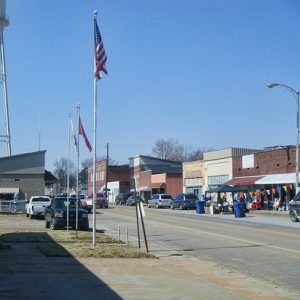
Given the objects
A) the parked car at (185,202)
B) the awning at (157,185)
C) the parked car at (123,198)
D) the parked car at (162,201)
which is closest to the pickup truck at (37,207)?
the parked car at (185,202)

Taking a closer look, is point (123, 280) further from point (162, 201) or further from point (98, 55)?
point (162, 201)

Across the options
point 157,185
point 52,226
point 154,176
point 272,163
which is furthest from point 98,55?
point 154,176

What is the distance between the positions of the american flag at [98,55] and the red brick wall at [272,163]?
35.0 m

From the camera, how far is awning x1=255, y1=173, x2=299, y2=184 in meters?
47.8

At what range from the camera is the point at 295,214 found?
109 feet

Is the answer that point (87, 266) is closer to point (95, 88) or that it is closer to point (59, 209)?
point (95, 88)

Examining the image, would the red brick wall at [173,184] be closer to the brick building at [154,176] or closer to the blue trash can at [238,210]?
the brick building at [154,176]

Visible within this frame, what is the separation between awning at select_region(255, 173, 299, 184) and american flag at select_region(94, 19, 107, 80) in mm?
33348

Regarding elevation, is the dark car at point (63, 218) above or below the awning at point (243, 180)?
below

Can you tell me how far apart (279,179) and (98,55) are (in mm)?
35675

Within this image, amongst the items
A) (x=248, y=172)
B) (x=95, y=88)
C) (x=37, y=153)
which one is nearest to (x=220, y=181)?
(x=248, y=172)

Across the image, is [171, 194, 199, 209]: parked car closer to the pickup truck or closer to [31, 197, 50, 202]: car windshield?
[31, 197, 50, 202]: car windshield

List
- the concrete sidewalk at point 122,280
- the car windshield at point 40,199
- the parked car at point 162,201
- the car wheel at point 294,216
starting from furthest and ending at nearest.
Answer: the parked car at point 162,201, the car windshield at point 40,199, the car wheel at point 294,216, the concrete sidewalk at point 122,280

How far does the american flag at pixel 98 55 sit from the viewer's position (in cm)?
1692
